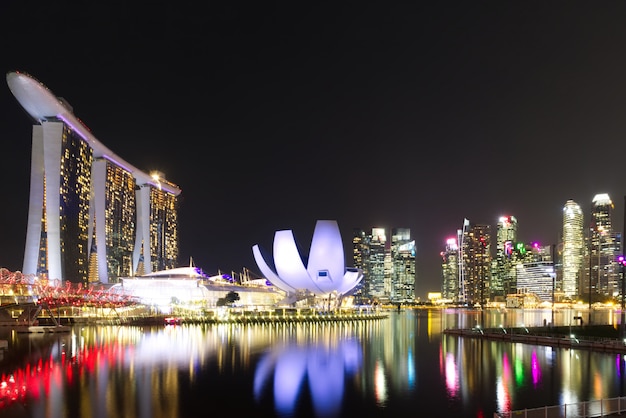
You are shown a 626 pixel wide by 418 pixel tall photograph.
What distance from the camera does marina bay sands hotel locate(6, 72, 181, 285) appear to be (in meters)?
60.9

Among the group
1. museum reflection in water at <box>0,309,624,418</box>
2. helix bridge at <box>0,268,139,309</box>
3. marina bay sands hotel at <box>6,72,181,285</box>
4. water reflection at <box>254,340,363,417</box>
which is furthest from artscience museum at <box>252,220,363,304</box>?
water reflection at <box>254,340,363,417</box>

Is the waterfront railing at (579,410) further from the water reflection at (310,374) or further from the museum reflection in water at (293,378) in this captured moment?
the water reflection at (310,374)

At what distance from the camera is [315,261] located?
59719 millimetres

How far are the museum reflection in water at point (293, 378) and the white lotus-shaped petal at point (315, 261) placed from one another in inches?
1090

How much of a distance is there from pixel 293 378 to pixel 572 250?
152 metres

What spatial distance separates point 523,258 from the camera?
165625 millimetres

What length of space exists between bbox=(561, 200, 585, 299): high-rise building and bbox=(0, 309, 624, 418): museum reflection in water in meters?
135

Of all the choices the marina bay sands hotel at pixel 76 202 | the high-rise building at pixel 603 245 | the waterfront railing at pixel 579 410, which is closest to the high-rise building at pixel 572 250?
the high-rise building at pixel 603 245

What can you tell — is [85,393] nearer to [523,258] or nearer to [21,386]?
[21,386]

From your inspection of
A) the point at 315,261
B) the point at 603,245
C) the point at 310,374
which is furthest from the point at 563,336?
the point at 603,245

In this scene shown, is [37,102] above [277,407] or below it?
above

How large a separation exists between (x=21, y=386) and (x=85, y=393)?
2546mm

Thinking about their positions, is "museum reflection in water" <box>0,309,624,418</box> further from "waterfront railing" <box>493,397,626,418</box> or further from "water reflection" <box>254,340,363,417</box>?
"waterfront railing" <box>493,397,626,418</box>

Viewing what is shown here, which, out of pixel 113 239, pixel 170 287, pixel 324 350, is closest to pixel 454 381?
pixel 324 350
